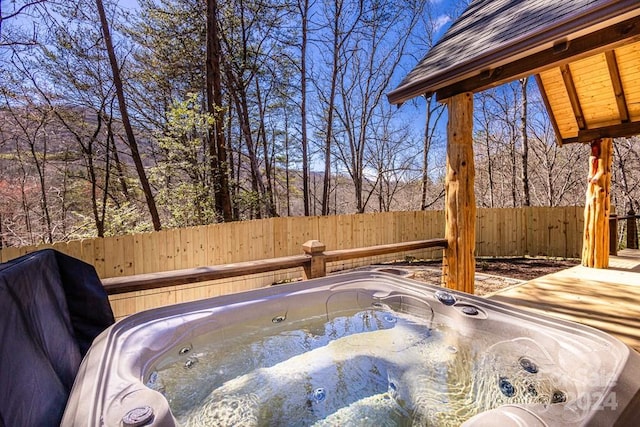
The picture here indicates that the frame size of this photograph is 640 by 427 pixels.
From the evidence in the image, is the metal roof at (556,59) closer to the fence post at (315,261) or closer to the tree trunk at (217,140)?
the fence post at (315,261)

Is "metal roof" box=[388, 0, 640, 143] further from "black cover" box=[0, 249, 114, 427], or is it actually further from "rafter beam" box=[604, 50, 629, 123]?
"black cover" box=[0, 249, 114, 427]

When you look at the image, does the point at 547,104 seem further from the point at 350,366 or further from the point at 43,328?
the point at 43,328

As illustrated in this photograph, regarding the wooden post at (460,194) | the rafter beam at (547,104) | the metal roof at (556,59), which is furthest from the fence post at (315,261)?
the rafter beam at (547,104)

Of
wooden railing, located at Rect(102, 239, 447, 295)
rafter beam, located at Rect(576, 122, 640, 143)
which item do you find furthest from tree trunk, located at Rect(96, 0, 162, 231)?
rafter beam, located at Rect(576, 122, 640, 143)

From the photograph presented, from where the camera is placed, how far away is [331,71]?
9.56 m

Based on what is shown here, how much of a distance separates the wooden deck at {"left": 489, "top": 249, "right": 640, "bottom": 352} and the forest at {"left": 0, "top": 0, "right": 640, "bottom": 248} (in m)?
2.42

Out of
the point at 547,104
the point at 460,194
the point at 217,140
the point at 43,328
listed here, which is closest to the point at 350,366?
the point at 43,328

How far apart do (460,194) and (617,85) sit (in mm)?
2903

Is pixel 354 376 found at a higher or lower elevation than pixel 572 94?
lower

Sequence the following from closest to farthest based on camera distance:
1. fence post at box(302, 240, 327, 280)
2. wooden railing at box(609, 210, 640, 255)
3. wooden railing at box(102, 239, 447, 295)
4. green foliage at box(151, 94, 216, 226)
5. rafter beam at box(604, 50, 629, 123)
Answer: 1. wooden railing at box(102, 239, 447, 295)
2. fence post at box(302, 240, 327, 280)
3. rafter beam at box(604, 50, 629, 123)
4. wooden railing at box(609, 210, 640, 255)
5. green foliage at box(151, 94, 216, 226)

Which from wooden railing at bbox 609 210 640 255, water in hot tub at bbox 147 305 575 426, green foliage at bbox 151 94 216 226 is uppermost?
green foliage at bbox 151 94 216 226

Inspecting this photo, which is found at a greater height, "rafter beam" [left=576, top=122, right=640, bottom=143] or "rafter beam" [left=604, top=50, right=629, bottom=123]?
"rafter beam" [left=604, top=50, right=629, bottom=123]

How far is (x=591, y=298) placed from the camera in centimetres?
297

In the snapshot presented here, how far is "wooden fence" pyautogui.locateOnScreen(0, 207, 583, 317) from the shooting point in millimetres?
3912
